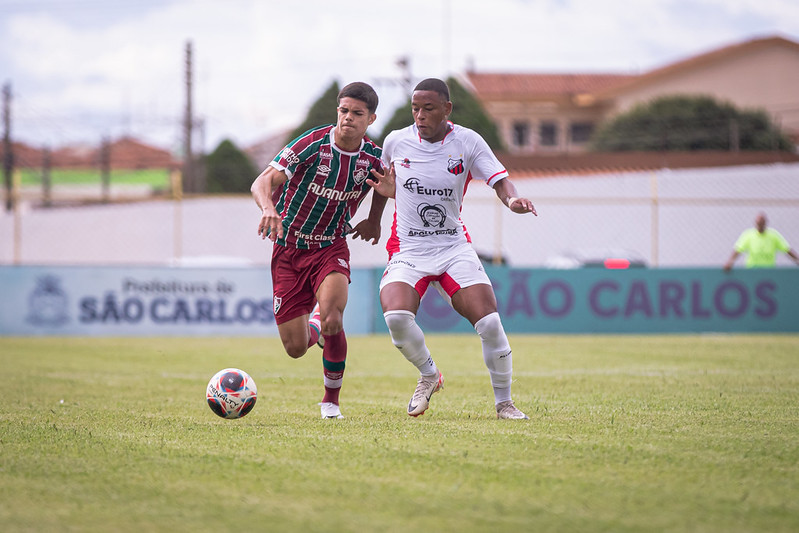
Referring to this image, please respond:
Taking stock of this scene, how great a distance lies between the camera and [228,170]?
128ft

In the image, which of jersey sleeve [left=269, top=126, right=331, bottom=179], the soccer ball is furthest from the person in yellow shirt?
the soccer ball

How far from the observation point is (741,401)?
24.7ft

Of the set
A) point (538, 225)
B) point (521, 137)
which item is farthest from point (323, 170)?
point (538, 225)

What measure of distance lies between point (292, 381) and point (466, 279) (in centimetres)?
341

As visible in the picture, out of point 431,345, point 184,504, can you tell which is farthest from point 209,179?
point 184,504

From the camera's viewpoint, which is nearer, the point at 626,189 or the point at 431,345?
the point at 431,345

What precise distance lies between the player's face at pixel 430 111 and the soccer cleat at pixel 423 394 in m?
1.65

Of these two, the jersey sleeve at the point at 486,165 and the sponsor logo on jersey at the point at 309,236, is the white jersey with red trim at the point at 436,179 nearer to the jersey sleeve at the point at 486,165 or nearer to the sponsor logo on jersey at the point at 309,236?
the jersey sleeve at the point at 486,165

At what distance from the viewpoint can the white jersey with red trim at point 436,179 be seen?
6703mm

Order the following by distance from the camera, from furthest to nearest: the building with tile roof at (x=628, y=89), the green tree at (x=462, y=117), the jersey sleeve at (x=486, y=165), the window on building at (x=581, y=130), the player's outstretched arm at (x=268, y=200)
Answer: the window on building at (x=581, y=130)
the building with tile roof at (x=628, y=89)
the green tree at (x=462, y=117)
the jersey sleeve at (x=486, y=165)
the player's outstretched arm at (x=268, y=200)

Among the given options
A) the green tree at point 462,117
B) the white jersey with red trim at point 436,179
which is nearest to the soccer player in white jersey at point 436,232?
the white jersey with red trim at point 436,179

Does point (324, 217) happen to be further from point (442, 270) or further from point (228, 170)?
point (228, 170)

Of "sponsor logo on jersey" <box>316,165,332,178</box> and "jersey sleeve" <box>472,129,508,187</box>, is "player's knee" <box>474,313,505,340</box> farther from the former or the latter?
"sponsor logo on jersey" <box>316,165,332,178</box>

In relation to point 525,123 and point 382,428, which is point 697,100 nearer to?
point 525,123
